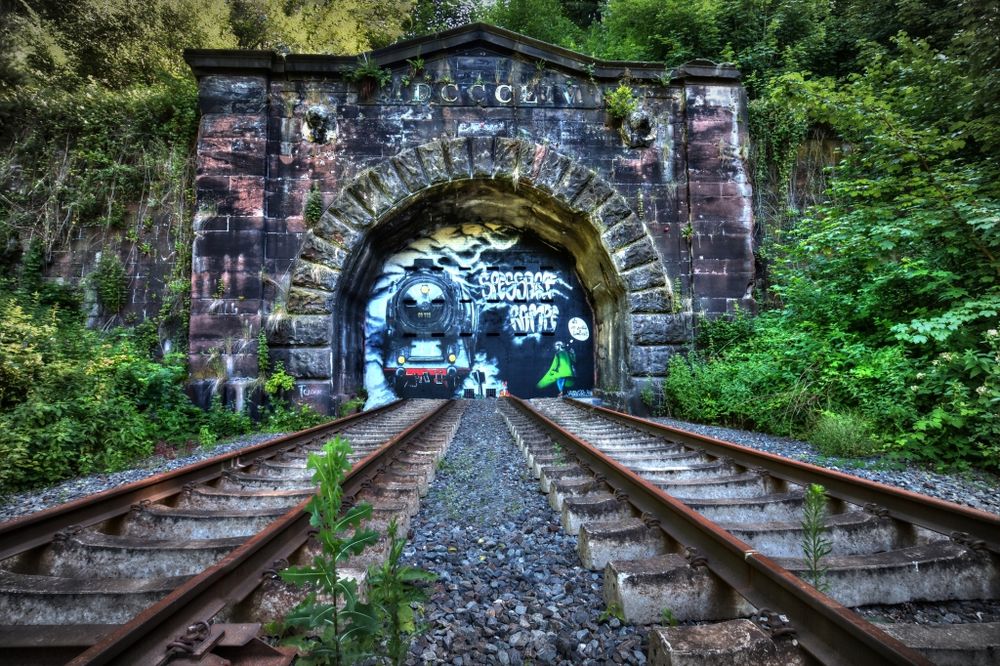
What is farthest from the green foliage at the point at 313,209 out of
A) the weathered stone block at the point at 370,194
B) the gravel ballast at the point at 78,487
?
the gravel ballast at the point at 78,487

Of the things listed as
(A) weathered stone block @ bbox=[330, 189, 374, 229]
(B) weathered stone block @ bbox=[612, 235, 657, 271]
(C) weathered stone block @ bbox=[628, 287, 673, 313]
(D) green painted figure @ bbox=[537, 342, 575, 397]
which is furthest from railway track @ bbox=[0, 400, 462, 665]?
(D) green painted figure @ bbox=[537, 342, 575, 397]

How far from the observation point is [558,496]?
308 cm

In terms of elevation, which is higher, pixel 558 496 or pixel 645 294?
pixel 645 294

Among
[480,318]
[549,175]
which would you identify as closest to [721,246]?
[549,175]

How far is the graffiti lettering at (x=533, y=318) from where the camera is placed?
1109cm

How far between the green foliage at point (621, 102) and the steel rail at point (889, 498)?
23.2 feet

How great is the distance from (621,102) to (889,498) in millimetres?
8223

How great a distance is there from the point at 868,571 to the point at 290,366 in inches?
316

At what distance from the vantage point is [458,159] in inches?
345

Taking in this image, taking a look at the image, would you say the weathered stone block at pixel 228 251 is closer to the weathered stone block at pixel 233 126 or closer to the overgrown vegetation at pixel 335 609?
the weathered stone block at pixel 233 126

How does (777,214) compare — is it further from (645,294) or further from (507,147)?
(507,147)

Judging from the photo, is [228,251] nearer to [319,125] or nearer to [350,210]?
[350,210]

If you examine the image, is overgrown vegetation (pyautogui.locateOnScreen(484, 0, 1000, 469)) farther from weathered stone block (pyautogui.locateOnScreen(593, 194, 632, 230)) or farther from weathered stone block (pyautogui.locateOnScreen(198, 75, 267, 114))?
weathered stone block (pyautogui.locateOnScreen(198, 75, 267, 114))

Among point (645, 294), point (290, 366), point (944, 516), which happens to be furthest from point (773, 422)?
point (290, 366)
